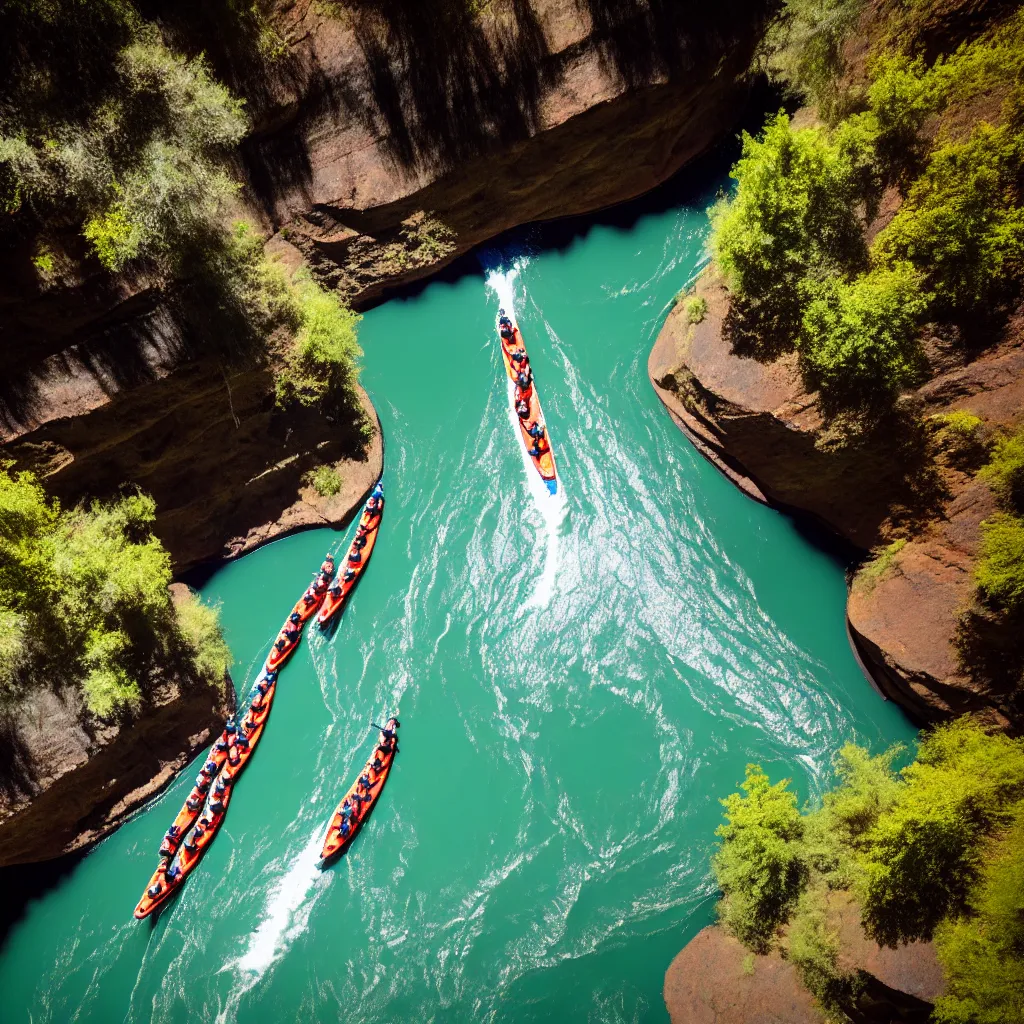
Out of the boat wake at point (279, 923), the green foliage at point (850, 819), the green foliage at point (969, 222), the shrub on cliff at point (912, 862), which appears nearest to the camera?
the shrub on cliff at point (912, 862)

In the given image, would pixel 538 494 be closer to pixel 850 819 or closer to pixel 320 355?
pixel 320 355

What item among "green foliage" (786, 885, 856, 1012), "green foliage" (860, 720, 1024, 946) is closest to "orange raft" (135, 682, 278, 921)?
"green foliage" (786, 885, 856, 1012)

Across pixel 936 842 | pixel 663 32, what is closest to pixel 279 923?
pixel 936 842

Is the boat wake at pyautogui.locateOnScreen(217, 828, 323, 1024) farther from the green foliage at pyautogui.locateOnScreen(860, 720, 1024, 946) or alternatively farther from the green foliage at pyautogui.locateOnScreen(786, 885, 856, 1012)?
the green foliage at pyautogui.locateOnScreen(860, 720, 1024, 946)

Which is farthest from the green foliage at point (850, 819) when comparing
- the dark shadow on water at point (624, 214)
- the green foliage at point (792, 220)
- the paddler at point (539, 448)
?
the dark shadow on water at point (624, 214)

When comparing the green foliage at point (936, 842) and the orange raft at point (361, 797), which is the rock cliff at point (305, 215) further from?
the green foliage at point (936, 842)

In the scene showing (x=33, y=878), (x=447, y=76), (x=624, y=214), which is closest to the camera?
(x=447, y=76)
